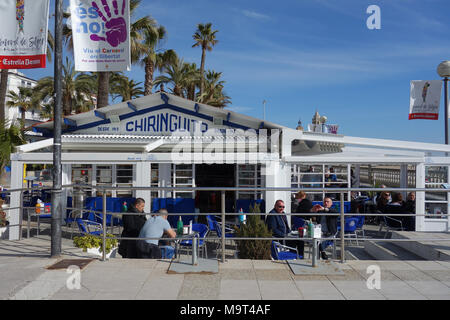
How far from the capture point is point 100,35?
672 centimetres

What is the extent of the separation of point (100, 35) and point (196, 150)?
6.13 m

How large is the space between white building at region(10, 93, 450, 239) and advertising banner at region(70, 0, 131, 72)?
4213mm

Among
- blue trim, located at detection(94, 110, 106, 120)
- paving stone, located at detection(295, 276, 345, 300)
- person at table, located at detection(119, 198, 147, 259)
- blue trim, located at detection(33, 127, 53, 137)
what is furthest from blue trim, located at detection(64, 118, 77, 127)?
paving stone, located at detection(295, 276, 345, 300)

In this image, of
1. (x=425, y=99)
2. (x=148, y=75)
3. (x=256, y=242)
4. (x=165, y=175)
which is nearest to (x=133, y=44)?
(x=148, y=75)

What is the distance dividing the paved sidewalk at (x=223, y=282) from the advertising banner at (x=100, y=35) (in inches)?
129

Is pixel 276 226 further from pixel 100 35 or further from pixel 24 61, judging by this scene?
pixel 24 61

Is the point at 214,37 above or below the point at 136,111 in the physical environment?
above

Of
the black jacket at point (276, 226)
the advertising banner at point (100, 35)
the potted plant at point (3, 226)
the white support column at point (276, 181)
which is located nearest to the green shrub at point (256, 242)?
the black jacket at point (276, 226)

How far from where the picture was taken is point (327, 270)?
5406 millimetres

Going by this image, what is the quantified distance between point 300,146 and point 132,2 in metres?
11.4

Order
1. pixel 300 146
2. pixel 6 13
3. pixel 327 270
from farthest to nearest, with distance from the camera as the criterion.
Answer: pixel 300 146
pixel 6 13
pixel 327 270
